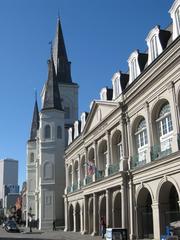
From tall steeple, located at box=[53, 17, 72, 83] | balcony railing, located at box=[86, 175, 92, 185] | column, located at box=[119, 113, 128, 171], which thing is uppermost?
tall steeple, located at box=[53, 17, 72, 83]

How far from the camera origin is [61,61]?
6931cm

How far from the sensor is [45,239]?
1287 inches

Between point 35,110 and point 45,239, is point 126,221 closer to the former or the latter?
point 45,239

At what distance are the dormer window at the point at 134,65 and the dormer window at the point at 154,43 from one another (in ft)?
7.48

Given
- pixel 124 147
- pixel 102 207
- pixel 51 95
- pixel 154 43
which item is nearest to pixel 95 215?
pixel 102 207

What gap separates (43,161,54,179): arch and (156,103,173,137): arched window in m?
30.5

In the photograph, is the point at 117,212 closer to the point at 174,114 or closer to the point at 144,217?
the point at 144,217

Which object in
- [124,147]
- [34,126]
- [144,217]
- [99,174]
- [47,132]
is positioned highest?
[34,126]

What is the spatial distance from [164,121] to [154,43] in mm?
5457

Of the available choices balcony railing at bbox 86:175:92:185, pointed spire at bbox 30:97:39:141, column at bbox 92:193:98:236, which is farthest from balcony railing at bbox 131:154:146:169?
pointed spire at bbox 30:97:39:141

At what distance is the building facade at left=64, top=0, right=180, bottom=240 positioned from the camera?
80.2 ft

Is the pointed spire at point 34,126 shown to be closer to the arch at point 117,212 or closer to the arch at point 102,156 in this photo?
the arch at point 102,156

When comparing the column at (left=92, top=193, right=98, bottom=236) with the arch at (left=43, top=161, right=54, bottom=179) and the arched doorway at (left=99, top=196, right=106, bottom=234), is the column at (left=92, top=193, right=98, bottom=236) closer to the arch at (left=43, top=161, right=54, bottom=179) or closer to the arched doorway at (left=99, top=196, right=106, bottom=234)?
the arched doorway at (left=99, top=196, right=106, bottom=234)

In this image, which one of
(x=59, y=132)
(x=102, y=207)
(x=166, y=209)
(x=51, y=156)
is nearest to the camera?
(x=166, y=209)
